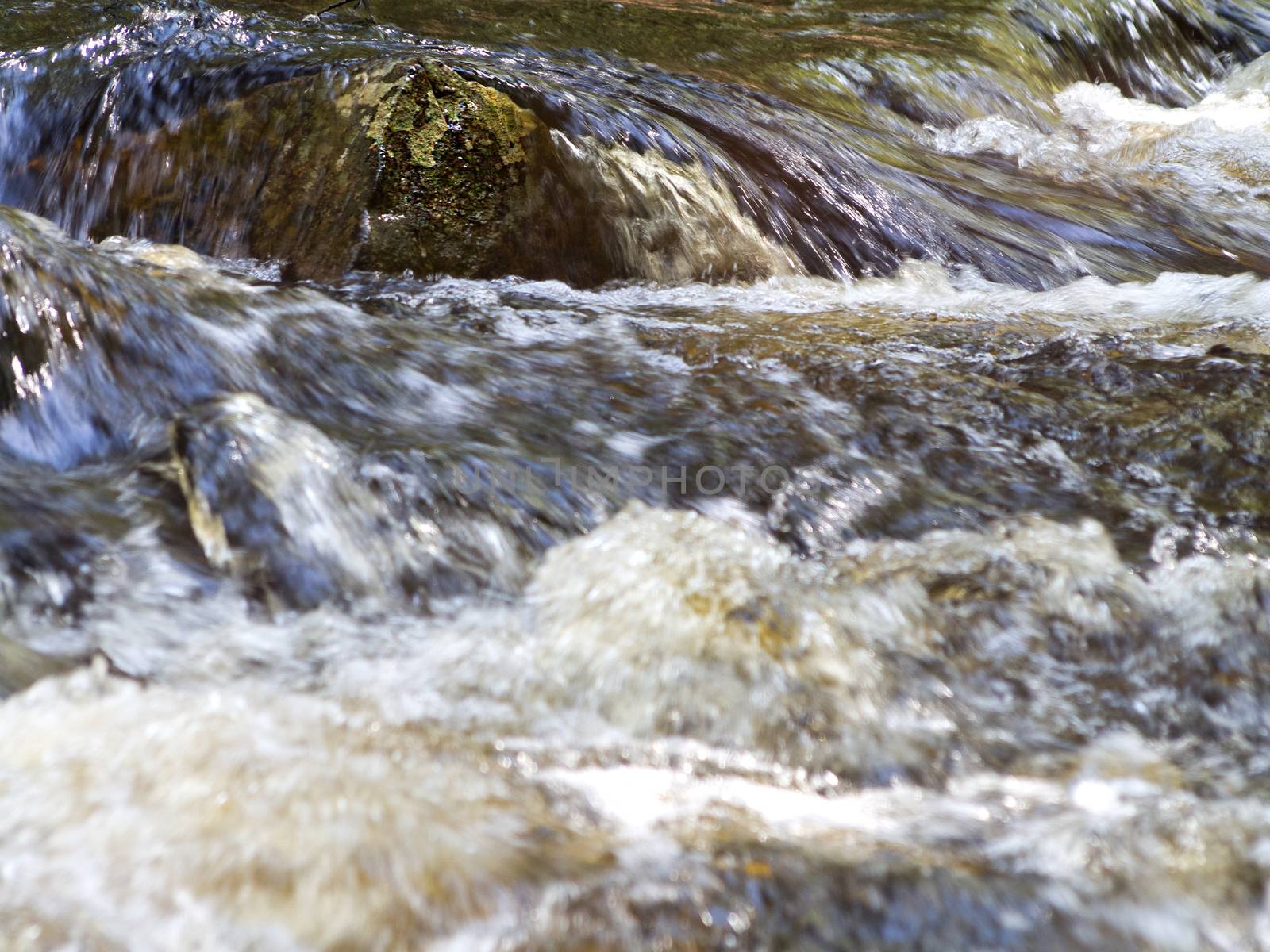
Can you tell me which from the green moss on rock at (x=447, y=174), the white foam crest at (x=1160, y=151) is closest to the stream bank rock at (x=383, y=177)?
the green moss on rock at (x=447, y=174)

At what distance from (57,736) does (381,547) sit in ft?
2.69

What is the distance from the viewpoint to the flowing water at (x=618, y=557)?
5.39 feet

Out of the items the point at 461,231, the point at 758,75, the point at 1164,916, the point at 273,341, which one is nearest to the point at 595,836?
the point at 1164,916

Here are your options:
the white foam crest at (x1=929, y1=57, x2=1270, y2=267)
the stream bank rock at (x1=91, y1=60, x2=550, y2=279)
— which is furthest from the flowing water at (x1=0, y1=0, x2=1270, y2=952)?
the white foam crest at (x1=929, y1=57, x2=1270, y2=267)

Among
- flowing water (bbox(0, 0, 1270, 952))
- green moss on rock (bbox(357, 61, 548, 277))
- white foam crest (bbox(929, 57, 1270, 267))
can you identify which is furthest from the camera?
white foam crest (bbox(929, 57, 1270, 267))

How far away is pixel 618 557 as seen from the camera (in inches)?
101

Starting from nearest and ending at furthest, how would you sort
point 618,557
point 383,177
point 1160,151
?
point 618,557
point 383,177
point 1160,151

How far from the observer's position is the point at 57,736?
1789 millimetres

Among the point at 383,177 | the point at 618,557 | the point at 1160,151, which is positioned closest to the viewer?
the point at 618,557

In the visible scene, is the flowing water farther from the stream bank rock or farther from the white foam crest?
the white foam crest

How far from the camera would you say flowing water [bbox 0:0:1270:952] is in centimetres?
164

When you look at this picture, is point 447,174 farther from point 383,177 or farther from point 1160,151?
point 1160,151

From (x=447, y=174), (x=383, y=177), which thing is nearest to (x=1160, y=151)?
(x=447, y=174)

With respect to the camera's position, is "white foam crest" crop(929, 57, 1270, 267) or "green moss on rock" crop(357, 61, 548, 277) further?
"white foam crest" crop(929, 57, 1270, 267)
